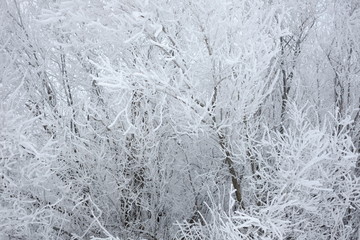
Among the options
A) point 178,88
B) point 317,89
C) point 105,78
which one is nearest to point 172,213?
point 178,88

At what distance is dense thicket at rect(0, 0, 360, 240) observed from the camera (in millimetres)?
4258

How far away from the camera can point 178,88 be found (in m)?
4.31

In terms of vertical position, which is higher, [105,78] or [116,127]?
[105,78]

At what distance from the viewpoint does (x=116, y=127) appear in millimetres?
5430

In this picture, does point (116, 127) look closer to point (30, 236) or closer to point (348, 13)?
point (30, 236)

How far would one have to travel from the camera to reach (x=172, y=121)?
5.35 m

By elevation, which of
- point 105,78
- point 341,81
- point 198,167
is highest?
point 105,78

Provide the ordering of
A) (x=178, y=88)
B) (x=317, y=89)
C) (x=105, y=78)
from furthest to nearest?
(x=317, y=89), (x=178, y=88), (x=105, y=78)

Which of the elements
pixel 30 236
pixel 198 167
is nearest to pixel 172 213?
pixel 198 167

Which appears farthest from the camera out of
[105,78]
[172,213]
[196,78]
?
[172,213]

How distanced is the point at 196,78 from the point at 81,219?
Answer: 293 centimetres

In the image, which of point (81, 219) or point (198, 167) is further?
point (198, 167)

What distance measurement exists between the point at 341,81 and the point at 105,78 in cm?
454

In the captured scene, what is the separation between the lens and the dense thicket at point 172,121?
426cm
